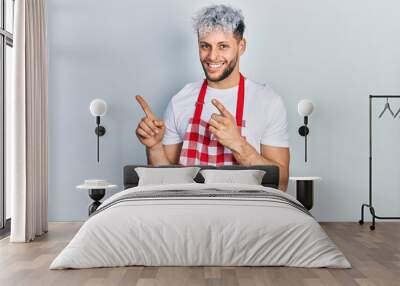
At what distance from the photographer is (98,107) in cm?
716

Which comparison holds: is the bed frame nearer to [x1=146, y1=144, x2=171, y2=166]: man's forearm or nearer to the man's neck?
[x1=146, y1=144, x2=171, y2=166]: man's forearm

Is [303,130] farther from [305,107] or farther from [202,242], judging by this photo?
[202,242]

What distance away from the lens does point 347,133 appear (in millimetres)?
7375

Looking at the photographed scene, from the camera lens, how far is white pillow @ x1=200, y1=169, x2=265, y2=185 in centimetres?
644

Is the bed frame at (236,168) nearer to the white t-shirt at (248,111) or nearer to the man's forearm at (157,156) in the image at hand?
the man's forearm at (157,156)

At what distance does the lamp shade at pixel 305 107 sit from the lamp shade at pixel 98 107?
2377 mm

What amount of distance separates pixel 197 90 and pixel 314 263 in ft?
11.0

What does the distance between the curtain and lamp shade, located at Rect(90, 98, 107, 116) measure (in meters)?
0.72

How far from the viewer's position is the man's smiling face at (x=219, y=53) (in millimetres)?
7312

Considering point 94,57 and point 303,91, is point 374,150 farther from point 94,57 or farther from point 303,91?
point 94,57

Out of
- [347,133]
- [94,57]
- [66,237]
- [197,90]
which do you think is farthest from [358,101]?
[66,237]

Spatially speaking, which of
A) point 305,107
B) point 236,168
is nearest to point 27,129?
point 236,168

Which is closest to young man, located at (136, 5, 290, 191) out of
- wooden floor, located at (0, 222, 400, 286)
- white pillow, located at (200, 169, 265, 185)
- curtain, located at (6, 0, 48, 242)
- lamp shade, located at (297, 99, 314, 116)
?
lamp shade, located at (297, 99, 314, 116)

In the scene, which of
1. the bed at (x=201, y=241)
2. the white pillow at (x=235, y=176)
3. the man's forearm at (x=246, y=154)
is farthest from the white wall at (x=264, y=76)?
the bed at (x=201, y=241)
